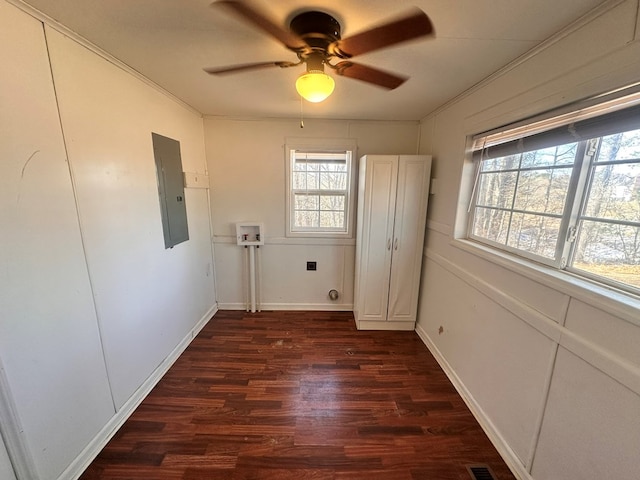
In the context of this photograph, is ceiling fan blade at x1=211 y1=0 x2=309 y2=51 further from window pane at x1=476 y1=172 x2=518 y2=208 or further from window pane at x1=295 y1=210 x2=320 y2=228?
window pane at x1=295 y1=210 x2=320 y2=228

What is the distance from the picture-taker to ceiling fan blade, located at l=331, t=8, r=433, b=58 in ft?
3.07

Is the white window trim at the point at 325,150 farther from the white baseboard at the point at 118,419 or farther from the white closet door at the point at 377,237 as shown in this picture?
the white baseboard at the point at 118,419

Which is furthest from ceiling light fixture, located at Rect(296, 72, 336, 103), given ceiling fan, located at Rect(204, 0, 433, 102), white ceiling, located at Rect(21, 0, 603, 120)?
white ceiling, located at Rect(21, 0, 603, 120)

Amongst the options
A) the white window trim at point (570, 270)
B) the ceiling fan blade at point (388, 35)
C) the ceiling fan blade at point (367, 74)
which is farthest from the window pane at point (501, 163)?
the ceiling fan blade at point (388, 35)

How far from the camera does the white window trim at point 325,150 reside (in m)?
2.86

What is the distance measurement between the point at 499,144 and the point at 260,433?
2.50 m

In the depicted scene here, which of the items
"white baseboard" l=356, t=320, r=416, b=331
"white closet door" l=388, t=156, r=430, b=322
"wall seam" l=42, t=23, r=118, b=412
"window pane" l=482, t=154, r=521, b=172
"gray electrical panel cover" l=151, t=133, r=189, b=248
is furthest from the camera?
"white baseboard" l=356, t=320, r=416, b=331

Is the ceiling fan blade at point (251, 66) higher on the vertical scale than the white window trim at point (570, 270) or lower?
higher

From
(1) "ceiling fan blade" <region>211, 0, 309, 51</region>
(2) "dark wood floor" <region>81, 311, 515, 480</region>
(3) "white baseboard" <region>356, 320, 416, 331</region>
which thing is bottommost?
(2) "dark wood floor" <region>81, 311, 515, 480</region>

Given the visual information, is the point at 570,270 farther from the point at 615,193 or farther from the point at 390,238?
the point at 390,238

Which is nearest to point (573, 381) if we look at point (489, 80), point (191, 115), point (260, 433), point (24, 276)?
point (260, 433)

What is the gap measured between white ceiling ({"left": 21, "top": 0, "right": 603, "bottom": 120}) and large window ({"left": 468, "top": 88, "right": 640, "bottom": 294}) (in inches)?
18.2

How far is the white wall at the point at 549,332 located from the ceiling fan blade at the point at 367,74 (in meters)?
0.74

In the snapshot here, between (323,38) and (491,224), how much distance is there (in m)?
1.64
